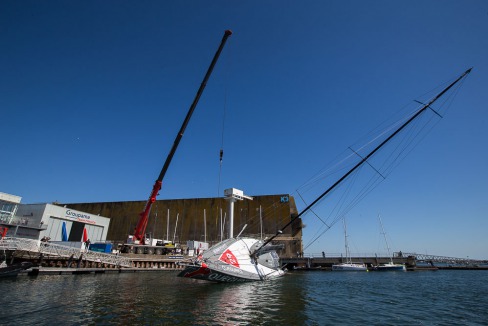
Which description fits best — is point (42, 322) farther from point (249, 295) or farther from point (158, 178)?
point (158, 178)

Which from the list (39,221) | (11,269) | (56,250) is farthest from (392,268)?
(39,221)

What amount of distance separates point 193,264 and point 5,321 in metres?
12.5

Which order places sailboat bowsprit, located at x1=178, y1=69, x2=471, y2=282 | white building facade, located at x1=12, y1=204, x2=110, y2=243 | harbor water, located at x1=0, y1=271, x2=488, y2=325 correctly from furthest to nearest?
white building facade, located at x1=12, y1=204, x2=110, y2=243
sailboat bowsprit, located at x1=178, y1=69, x2=471, y2=282
harbor water, located at x1=0, y1=271, x2=488, y2=325

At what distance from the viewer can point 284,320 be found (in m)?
11.5

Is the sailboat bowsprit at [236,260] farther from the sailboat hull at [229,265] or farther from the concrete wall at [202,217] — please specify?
the concrete wall at [202,217]

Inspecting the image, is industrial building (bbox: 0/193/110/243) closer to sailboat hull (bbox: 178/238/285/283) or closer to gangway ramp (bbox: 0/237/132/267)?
gangway ramp (bbox: 0/237/132/267)

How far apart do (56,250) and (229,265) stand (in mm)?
22305

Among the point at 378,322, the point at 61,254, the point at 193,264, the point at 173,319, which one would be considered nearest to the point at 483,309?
the point at 378,322

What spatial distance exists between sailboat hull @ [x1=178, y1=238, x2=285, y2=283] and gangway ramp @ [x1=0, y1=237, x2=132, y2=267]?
18.2 m

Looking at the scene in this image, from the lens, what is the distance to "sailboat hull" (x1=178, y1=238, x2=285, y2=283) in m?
21.4

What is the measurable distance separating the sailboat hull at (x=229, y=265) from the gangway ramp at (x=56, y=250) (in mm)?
18195

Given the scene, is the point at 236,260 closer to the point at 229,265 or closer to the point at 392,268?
the point at 229,265

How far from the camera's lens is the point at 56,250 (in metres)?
31.0

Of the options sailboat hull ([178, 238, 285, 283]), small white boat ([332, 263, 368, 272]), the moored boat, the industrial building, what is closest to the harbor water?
sailboat hull ([178, 238, 285, 283])
